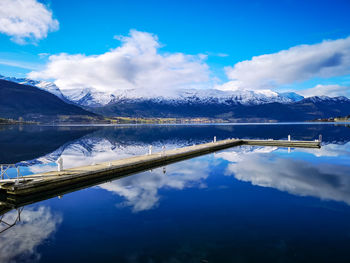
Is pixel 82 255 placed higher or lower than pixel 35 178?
lower

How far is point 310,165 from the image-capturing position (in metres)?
33.1

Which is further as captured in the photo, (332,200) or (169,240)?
(332,200)

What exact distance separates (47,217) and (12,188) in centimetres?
505

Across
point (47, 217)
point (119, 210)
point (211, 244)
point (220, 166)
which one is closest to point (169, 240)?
point (211, 244)

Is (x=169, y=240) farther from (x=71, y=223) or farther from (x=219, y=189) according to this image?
(x=219, y=189)

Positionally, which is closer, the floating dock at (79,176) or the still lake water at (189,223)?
the still lake water at (189,223)

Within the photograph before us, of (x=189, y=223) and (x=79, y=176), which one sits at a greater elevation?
(x=79, y=176)

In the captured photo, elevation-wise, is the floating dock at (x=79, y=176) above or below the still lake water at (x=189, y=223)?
above

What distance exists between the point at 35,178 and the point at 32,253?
35.4 ft

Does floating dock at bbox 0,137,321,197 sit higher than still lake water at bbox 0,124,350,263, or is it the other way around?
floating dock at bbox 0,137,321,197

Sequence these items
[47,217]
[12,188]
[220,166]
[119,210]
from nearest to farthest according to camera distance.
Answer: [47,217], [119,210], [12,188], [220,166]

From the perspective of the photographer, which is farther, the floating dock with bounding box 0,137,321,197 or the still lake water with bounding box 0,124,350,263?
the floating dock with bounding box 0,137,321,197

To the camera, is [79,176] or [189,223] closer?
[189,223]

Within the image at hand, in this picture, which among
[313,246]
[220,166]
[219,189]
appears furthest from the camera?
[220,166]
